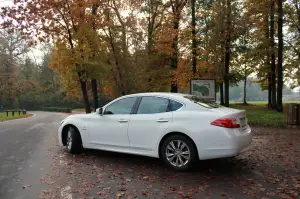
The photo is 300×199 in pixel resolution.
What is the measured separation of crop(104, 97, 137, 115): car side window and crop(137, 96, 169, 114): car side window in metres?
0.31

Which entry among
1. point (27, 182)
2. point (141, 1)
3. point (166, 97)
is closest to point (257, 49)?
point (141, 1)

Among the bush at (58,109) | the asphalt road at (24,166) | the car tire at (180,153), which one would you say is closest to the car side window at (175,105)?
the car tire at (180,153)

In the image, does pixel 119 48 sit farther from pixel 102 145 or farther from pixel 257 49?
pixel 102 145

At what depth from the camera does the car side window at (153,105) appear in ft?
20.2

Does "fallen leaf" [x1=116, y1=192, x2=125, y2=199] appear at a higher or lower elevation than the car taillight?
lower

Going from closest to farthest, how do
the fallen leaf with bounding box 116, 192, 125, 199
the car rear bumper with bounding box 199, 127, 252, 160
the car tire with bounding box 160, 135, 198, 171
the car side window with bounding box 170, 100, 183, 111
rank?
1. the fallen leaf with bounding box 116, 192, 125, 199
2. the car rear bumper with bounding box 199, 127, 252, 160
3. the car tire with bounding box 160, 135, 198, 171
4. the car side window with bounding box 170, 100, 183, 111

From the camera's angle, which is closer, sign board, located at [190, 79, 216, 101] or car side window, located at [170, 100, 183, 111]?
car side window, located at [170, 100, 183, 111]

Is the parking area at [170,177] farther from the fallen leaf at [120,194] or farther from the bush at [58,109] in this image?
the bush at [58,109]

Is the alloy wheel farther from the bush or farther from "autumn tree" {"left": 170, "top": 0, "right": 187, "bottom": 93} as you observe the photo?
the bush

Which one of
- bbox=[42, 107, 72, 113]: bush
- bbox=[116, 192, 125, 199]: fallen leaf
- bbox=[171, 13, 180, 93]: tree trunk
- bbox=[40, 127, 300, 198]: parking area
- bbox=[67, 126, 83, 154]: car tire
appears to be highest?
bbox=[171, 13, 180, 93]: tree trunk

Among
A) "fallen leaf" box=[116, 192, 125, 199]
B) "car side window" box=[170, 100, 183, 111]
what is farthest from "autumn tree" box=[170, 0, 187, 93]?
"fallen leaf" box=[116, 192, 125, 199]

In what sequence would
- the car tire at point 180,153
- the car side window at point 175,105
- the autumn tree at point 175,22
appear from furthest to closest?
1. the autumn tree at point 175,22
2. the car side window at point 175,105
3. the car tire at point 180,153

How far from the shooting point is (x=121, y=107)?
6801mm

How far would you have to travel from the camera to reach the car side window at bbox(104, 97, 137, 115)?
667 cm
